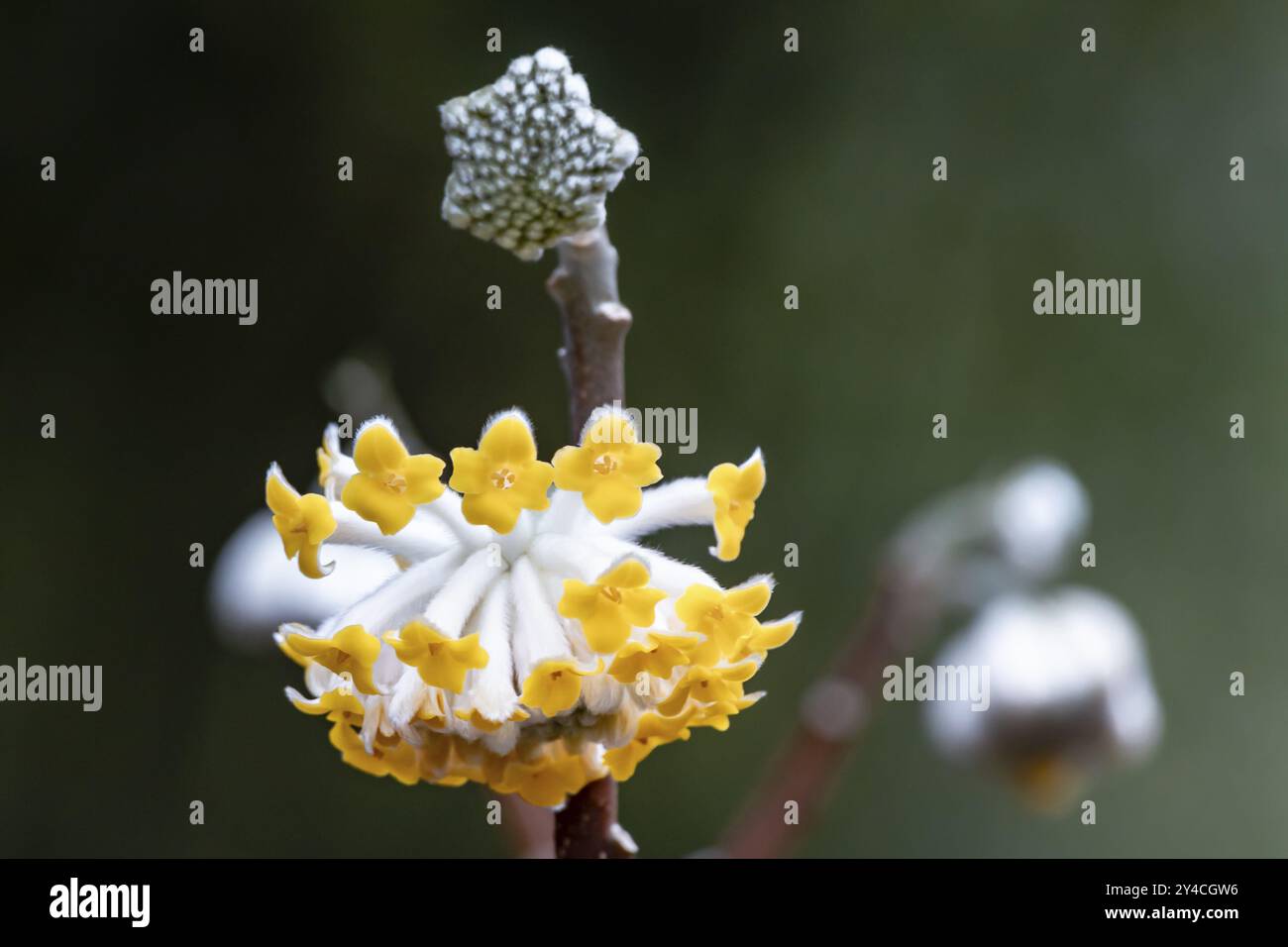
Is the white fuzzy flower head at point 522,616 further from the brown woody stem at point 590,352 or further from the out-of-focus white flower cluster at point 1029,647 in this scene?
the out-of-focus white flower cluster at point 1029,647

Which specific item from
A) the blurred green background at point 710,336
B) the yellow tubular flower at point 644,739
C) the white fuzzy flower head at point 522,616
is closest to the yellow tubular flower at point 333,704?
the white fuzzy flower head at point 522,616

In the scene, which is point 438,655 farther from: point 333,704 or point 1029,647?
point 1029,647

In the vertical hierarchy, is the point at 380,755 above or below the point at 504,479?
below

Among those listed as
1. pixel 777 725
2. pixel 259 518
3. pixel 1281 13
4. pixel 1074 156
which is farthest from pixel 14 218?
pixel 1281 13

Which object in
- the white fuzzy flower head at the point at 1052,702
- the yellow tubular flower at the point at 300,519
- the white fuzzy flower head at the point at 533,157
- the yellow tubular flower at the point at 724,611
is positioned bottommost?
the white fuzzy flower head at the point at 1052,702

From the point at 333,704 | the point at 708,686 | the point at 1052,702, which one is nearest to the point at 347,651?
the point at 333,704
